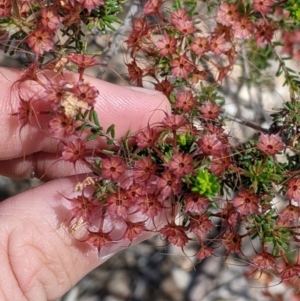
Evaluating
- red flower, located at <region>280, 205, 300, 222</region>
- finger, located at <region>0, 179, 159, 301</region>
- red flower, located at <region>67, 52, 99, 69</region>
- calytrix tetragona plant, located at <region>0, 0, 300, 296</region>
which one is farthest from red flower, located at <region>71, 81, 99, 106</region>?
red flower, located at <region>280, 205, 300, 222</region>

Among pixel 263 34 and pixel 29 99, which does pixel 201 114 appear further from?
pixel 29 99

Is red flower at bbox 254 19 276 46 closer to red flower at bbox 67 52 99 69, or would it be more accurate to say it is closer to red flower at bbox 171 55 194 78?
red flower at bbox 171 55 194 78

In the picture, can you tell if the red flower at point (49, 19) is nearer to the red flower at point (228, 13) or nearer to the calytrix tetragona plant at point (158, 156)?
the calytrix tetragona plant at point (158, 156)

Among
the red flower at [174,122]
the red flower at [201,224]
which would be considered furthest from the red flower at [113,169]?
the red flower at [201,224]

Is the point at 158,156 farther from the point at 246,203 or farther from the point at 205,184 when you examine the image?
the point at 246,203

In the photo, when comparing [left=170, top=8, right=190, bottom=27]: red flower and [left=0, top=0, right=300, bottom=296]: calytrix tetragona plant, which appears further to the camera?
[left=170, top=8, right=190, bottom=27]: red flower

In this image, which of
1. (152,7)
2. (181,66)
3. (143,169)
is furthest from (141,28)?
(143,169)

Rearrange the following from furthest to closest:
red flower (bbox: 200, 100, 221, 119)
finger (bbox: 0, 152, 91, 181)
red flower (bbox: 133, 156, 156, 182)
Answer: finger (bbox: 0, 152, 91, 181) < red flower (bbox: 200, 100, 221, 119) < red flower (bbox: 133, 156, 156, 182)
